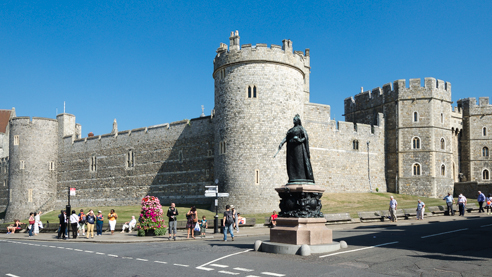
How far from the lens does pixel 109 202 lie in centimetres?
4619

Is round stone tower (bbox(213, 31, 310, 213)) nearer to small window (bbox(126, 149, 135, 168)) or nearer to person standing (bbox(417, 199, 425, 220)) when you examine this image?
person standing (bbox(417, 199, 425, 220))

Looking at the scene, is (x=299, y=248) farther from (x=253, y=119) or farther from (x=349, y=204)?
(x=349, y=204)

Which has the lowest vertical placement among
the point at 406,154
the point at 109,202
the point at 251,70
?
the point at 109,202

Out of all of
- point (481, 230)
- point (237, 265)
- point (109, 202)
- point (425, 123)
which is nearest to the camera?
point (237, 265)

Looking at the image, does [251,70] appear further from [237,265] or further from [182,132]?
[237,265]

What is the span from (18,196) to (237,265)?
147 ft

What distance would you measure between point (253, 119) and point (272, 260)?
19782mm

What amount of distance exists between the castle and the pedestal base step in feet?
55.0

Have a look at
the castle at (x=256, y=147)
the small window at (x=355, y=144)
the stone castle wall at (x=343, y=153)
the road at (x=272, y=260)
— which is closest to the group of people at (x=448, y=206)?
the road at (x=272, y=260)

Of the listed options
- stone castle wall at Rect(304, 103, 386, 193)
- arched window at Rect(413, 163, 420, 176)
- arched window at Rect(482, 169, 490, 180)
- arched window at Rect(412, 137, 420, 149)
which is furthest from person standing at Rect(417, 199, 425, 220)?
arched window at Rect(482, 169, 490, 180)

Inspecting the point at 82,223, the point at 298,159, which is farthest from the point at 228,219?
the point at 82,223

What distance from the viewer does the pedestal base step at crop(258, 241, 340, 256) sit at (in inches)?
493

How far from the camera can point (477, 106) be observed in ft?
152

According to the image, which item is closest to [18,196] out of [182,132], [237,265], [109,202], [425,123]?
[109,202]
